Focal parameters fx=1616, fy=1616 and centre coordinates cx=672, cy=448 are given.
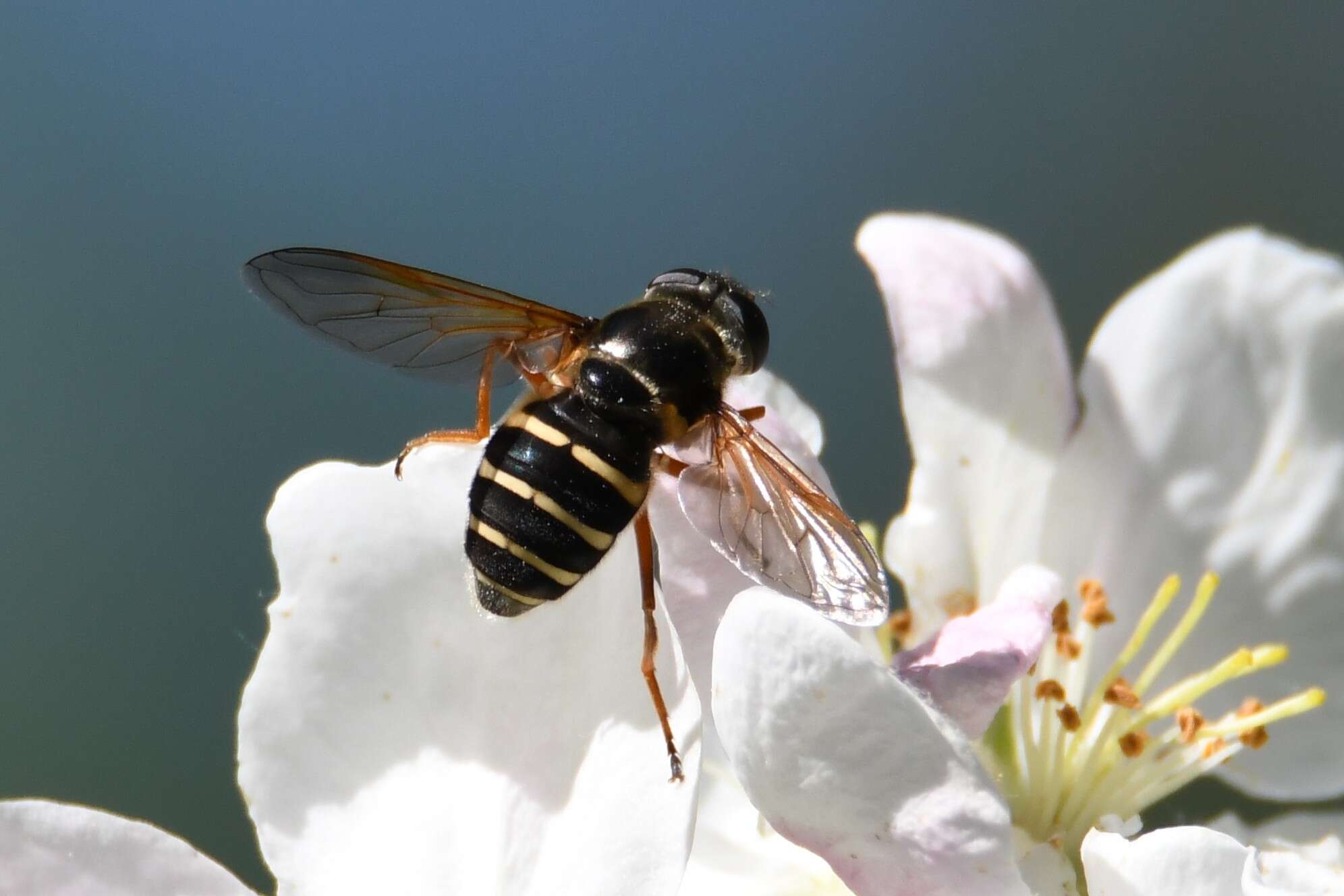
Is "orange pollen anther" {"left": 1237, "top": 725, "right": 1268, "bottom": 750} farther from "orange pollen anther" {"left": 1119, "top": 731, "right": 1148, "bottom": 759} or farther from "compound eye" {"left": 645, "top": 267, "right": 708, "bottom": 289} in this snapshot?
"compound eye" {"left": 645, "top": 267, "right": 708, "bottom": 289}

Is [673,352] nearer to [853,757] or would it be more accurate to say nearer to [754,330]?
[754,330]

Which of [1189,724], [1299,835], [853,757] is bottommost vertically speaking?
[1299,835]

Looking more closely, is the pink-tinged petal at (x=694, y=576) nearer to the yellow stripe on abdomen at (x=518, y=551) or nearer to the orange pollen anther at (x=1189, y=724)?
the yellow stripe on abdomen at (x=518, y=551)

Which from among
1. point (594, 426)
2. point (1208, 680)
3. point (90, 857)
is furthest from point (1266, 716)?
point (90, 857)

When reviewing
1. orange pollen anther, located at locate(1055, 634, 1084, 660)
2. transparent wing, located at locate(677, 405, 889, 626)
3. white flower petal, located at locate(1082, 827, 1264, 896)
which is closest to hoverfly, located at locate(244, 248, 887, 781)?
transparent wing, located at locate(677, 405, 889, 626)

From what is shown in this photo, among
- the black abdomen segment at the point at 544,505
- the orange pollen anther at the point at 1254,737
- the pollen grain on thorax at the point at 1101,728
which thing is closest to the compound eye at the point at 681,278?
the black abdomen segment at the point at 544,505

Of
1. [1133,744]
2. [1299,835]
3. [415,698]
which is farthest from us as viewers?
→ [1299,835]
